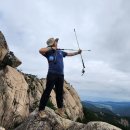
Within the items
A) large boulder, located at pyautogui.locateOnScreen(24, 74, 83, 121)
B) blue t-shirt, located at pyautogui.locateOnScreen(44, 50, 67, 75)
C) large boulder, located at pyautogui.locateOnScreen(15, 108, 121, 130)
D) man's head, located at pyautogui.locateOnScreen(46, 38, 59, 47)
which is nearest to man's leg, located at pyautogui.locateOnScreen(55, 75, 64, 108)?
blue t-shirt, located at pyautogui.locateOnScreen(44, 50, 67, 75)

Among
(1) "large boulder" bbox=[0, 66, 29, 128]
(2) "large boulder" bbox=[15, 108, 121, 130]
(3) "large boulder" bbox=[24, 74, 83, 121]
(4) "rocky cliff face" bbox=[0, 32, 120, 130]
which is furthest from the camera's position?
(3) "large boulder" bbox=[24, 74, 83, 121]

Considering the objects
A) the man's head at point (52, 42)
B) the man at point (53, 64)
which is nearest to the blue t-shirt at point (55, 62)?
the man at point (53, 64)

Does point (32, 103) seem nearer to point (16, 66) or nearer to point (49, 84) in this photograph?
point (16, 66)

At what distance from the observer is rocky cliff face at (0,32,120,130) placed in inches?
769

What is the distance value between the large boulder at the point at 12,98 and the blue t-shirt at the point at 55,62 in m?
9.97

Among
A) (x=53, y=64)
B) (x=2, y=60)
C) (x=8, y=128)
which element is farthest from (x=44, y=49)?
(x=2, y=60)

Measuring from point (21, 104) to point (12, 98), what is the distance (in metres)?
1.06

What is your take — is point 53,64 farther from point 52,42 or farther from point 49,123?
point 49,123

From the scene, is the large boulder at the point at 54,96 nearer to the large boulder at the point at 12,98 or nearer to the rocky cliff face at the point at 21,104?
the rocky cliff face at the point at 21,104

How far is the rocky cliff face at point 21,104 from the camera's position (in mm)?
19531

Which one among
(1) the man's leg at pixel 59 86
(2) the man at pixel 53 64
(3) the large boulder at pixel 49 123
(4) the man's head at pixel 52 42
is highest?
(4) the man's head at pixel 52 42

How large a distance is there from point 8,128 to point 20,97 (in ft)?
16.7

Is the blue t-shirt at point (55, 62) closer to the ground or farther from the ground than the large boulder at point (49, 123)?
farther from the ground

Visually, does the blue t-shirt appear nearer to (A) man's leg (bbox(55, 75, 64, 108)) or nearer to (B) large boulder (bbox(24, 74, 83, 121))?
(A) man's leg (bbox(55, 75, 64, 108))
